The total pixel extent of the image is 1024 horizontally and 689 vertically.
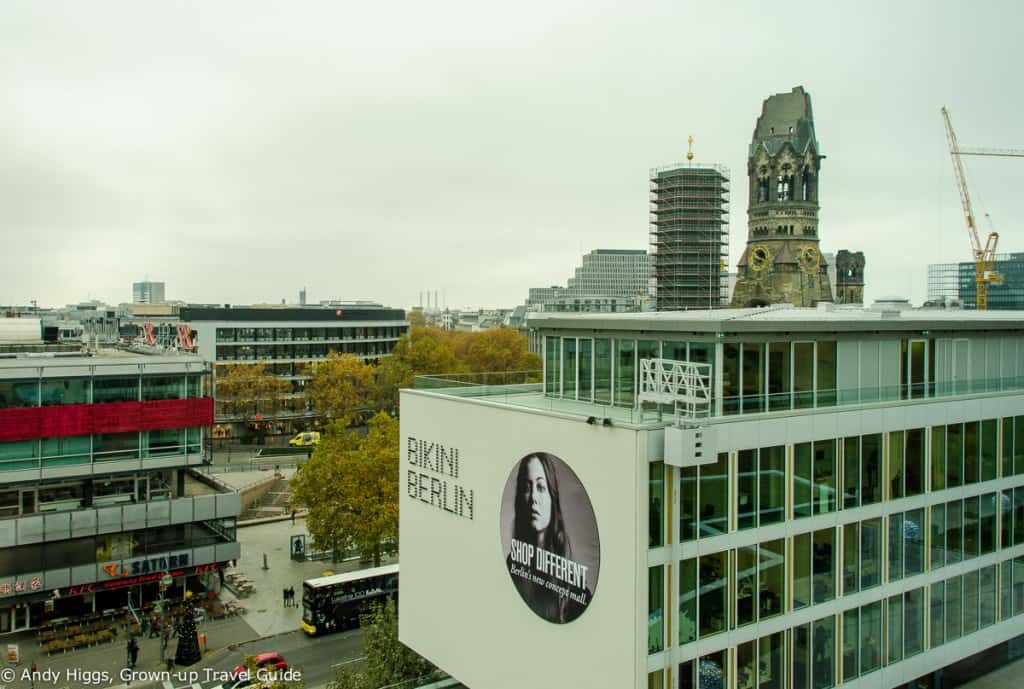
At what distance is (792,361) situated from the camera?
25.7m

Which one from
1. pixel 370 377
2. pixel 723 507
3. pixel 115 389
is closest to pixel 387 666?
pixel 723 507

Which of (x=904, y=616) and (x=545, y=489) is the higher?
(x=545, y=489)

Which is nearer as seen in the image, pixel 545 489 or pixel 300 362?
pixel 545 489

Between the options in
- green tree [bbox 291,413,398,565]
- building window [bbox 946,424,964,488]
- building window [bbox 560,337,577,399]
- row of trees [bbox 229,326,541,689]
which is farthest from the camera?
green tree [bbox 291,413,398,565]

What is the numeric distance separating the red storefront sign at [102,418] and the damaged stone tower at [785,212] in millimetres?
87815

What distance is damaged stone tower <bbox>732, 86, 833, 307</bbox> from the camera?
384ft

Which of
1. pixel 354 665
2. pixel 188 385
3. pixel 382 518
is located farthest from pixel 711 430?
pixel 188 385

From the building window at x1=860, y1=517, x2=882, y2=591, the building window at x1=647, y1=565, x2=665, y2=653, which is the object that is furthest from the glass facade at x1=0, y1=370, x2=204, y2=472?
the building window at x1=860, y1=517, x2=882, y2=591

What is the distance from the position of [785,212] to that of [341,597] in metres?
93.0

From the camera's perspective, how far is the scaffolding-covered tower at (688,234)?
362ft

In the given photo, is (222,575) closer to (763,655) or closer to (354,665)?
(354,665)

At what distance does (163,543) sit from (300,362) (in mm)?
65794

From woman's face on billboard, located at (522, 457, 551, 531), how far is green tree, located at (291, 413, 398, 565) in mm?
25286

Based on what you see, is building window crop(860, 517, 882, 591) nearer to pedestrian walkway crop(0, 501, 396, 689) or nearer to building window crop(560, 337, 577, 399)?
building window crop(560, 337, 577, 399)
